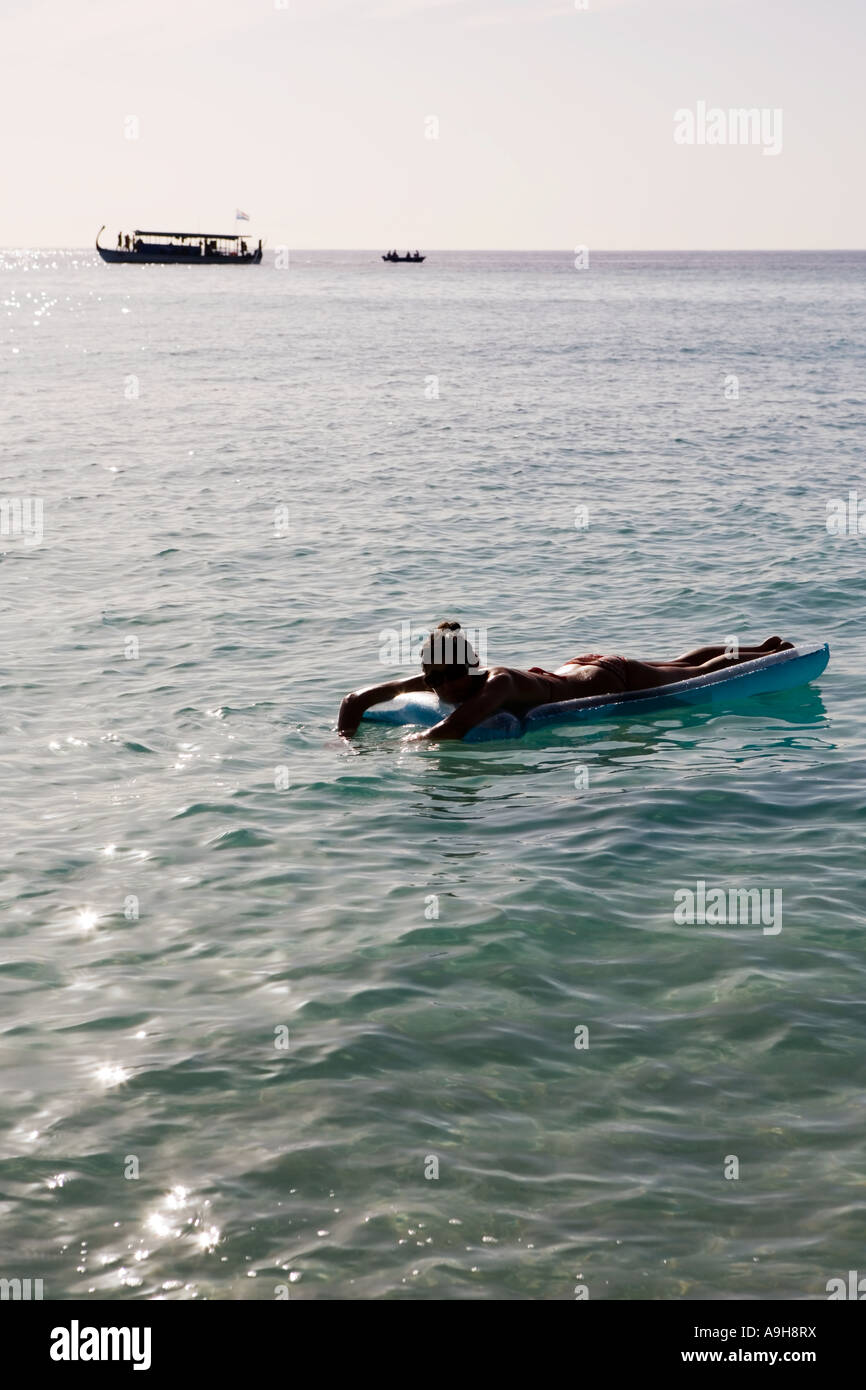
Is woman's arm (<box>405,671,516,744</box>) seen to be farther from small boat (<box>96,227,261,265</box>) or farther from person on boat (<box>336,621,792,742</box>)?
small boat (<box>96,227,261,265</box>)

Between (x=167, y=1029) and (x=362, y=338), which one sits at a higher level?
(x=362, y=338)

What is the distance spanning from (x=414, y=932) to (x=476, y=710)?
359cm

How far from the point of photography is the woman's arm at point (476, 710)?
11.8 metres

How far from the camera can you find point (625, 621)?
16.8 meters

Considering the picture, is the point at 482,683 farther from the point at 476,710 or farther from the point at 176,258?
the point at 176,258

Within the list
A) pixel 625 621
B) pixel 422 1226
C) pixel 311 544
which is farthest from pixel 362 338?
pixel 422 1226

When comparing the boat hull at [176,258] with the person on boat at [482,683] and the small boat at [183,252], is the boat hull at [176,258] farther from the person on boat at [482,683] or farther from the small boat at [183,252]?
the person on boat at [482,683]

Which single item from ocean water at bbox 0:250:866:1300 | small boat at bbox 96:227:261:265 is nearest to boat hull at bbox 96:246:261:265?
small boat at bbox 96:227:261:265

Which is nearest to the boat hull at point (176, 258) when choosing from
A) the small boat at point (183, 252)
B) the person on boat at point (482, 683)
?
the small boat at point (183, 252)

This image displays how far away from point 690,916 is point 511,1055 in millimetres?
2112

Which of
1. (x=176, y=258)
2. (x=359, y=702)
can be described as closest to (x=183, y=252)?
(x=176, y=258)

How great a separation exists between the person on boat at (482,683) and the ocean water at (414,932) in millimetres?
317

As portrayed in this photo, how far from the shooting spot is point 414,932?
8500 millimetres
